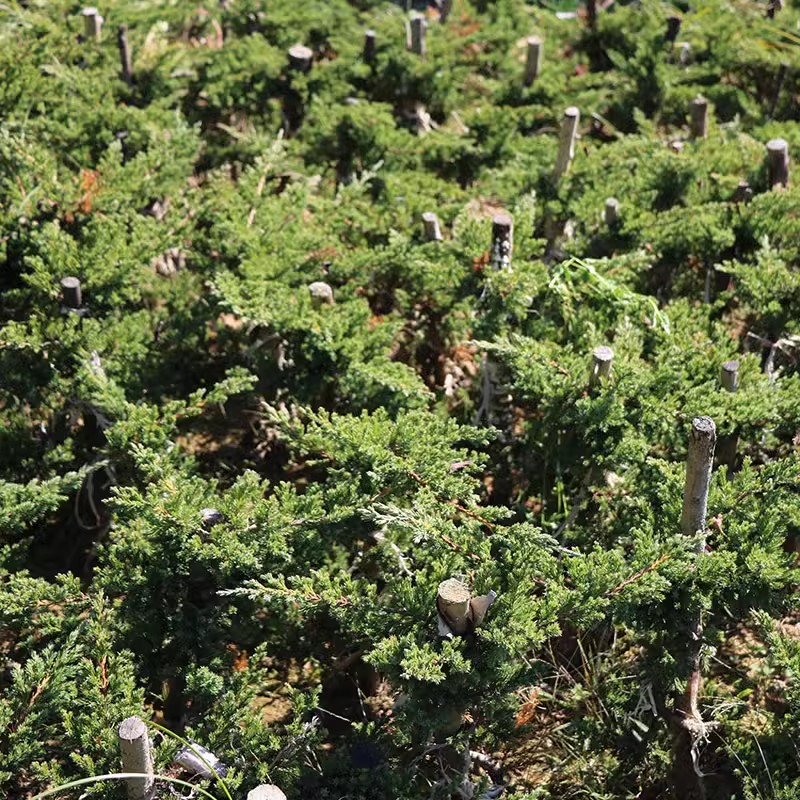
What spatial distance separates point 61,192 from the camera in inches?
167

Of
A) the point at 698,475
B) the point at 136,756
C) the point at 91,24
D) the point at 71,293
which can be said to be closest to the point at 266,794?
the point at 136,756

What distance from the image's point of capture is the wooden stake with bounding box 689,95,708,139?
537 cm

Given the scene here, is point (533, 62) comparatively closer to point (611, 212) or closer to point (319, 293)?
point (611, 212)

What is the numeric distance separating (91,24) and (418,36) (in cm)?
169

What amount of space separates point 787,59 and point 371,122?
2.34 metres

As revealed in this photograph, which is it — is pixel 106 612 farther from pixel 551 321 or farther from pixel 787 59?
pixel 787 59

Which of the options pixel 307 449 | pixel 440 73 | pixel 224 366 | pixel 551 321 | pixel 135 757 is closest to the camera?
pixel 135 757

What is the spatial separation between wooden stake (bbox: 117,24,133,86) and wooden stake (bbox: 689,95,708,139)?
2816 mm

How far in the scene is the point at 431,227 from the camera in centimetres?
437

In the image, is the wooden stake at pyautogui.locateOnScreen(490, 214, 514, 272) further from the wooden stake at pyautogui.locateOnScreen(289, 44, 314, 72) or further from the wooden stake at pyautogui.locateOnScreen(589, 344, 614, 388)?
the wooden stake at pyautogui.locateOnScreen(289, 44, 314, 72)

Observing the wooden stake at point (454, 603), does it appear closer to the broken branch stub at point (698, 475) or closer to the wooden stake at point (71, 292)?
the broken branch stub at point (698, 475)

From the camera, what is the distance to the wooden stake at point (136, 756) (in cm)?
260

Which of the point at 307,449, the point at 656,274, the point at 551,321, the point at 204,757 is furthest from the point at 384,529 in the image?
the point at 656,274

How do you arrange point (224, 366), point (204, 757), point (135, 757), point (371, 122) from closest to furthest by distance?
1. point (135, 757)
2. point (204, 757)
3. point (224, 366)
4. point (371, 122)
